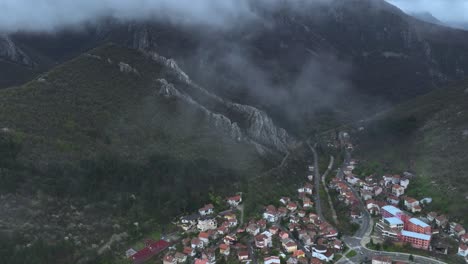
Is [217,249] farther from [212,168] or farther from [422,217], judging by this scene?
[422,217]

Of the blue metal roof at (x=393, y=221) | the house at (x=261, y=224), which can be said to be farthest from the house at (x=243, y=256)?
the blue metal roof at (x=393, y=221)

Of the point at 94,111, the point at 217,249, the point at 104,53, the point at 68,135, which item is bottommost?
the point at 217,249

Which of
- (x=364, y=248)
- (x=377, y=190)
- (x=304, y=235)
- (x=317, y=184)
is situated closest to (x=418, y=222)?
(x=364, y=248)

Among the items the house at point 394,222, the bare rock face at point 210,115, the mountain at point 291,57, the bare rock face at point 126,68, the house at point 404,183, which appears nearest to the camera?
the house at point 394,222

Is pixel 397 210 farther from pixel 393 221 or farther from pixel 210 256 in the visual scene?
pixel 210 256

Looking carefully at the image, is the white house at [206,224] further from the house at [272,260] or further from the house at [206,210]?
the house at [272,260]

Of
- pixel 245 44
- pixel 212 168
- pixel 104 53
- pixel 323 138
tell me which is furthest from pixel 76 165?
pixel 245 44

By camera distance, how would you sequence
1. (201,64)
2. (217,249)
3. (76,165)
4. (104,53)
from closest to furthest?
Answer: 1. (217,249)
2. (76,165)
3. (104,53)
4. (201,64)

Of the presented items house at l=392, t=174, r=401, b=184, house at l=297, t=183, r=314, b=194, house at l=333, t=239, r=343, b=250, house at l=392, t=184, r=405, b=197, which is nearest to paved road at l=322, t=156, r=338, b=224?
house at l=297, t=183, r=314, b=194
